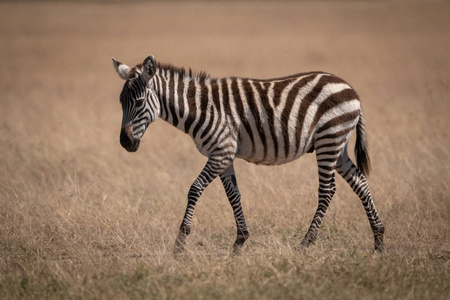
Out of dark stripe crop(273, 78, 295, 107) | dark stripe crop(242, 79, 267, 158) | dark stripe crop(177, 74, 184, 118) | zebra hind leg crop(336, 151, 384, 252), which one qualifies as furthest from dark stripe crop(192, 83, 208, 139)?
zebra hind leg crop(336, 151, 384, 252)

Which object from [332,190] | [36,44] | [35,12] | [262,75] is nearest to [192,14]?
[35,12]

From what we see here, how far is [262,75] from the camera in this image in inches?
921

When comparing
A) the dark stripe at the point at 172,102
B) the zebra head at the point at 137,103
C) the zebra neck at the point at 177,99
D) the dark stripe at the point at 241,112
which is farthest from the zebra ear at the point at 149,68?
the dark stripe at the point at 241,112

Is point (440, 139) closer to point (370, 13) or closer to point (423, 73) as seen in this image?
point (423, 73)

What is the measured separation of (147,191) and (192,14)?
41.4 meters

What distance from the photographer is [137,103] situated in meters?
6.84

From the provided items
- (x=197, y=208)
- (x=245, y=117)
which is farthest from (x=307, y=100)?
(x=197, y=208)

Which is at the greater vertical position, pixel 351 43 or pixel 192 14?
pixel 192 14

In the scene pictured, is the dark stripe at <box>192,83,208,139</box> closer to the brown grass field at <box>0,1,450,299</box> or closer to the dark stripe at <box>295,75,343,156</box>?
the dark stripe at <box>295,75,343,156</box>

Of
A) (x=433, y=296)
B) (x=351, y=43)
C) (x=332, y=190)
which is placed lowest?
(x=433, y=296)

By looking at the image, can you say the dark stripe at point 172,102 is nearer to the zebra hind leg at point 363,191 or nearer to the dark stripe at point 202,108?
the dark stripe at point 202,108

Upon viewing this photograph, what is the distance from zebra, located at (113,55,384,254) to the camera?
6895 millimetres

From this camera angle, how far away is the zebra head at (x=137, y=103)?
6.80m

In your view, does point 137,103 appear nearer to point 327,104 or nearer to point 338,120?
point 327,104
